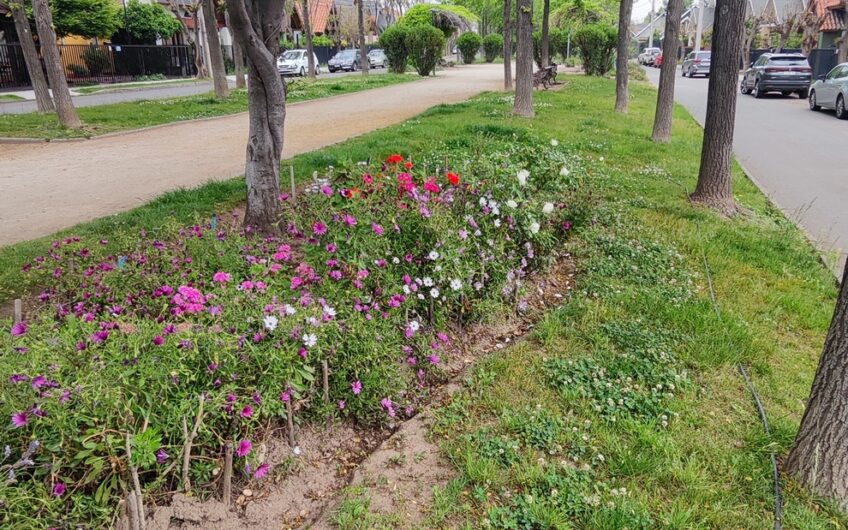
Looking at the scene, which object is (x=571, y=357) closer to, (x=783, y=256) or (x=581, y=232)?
(x=581, y=232)

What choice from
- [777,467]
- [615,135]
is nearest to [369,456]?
[777,467]

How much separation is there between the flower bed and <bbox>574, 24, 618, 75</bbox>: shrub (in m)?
27.4

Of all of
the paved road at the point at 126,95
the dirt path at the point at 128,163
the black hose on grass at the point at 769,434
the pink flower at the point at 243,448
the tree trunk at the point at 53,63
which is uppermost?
the tree trunk at the point at 53,63

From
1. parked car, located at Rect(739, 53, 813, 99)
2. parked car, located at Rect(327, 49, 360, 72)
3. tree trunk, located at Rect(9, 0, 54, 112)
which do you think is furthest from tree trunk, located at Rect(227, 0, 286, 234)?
parked car, located at Rect(327, 49, 360, 72)

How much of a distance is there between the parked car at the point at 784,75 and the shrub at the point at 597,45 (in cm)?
713

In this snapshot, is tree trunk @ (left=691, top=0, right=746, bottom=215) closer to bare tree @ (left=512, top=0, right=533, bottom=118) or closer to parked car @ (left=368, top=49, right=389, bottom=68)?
bare tree @ (left=512, top=0, right=533, bottom=118)

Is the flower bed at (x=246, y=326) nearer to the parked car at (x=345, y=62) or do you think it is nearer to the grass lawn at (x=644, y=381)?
the grass lawn at (x=644, y=381)

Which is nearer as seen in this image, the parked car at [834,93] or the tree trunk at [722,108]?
the tree trunk at [722,108]

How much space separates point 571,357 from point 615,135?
8.58m

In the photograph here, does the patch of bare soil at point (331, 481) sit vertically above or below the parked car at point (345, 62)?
below

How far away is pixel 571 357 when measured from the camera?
373cm

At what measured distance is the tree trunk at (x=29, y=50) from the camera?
1429 cm

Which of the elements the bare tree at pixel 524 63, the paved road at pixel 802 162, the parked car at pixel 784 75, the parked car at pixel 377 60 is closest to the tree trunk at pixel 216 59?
the bare tree at pixel 524 63

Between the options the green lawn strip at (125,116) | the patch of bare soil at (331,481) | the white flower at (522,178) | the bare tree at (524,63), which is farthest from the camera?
the bare tree at (524,63)
